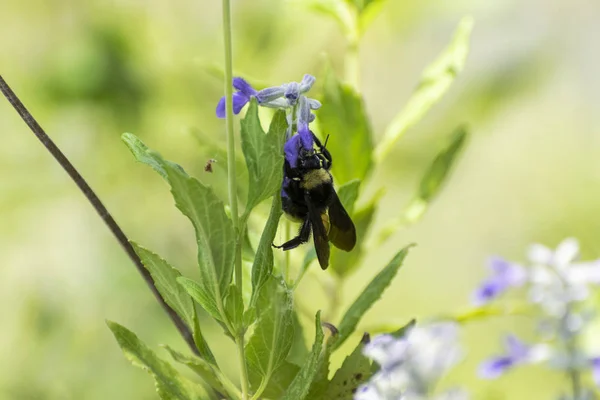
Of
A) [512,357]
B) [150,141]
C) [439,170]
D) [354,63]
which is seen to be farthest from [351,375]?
[150,141]

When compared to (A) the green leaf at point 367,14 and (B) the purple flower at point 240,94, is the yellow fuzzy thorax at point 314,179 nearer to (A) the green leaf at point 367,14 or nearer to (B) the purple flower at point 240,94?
(B) the purple flower at point 240,94

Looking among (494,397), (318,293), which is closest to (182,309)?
(494,397)

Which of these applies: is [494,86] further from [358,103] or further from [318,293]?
[358,103]

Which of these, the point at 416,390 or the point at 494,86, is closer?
the point at 416,390

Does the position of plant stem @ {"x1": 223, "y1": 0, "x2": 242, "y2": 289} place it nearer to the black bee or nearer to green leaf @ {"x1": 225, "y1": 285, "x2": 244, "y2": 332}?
green leaf @ {"x1": 225, "y1": 285, "x2": 244, "y2": 332}

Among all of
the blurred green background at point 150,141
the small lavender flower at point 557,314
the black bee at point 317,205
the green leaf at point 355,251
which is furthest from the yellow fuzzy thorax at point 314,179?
the blurred green background at point 150,141

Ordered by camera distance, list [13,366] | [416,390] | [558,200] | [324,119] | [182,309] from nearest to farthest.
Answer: [416,390]
[182,309]
[324,119]
[13,366]
[558,200]
